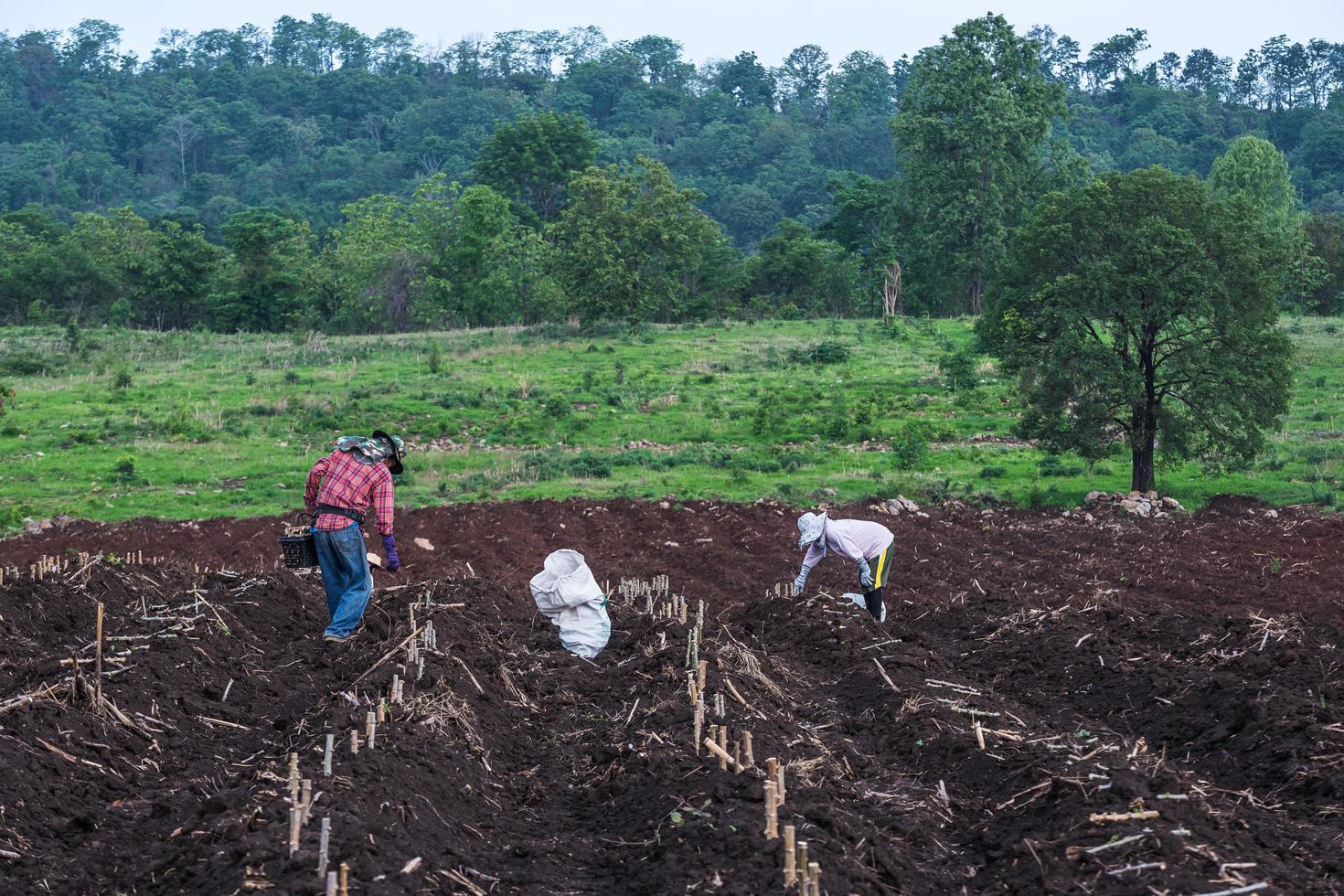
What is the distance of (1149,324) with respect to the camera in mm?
23406

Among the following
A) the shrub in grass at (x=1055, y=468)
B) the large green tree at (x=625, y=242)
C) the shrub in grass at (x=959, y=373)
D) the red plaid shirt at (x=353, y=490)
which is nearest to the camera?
the red plaid shirt at (x=353, y=490)

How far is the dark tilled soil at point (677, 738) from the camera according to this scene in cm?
760

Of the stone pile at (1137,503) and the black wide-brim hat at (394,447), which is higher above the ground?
the black wide-brim hat at (394,447)

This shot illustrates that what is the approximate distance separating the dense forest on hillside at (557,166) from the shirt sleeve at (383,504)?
30.0 metres

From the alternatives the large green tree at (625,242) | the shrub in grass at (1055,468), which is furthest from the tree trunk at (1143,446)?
the large green tree at (625,242)

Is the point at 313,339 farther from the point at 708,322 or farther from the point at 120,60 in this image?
the point at 120,60

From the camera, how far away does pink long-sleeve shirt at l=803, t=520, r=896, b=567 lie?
13766 mm

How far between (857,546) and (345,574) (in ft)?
16.0

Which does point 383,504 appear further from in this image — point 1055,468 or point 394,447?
point 1055,468

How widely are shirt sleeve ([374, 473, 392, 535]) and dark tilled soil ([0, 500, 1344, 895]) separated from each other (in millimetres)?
1048

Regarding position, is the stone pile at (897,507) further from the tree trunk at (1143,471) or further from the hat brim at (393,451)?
the hat brim at (393,451)

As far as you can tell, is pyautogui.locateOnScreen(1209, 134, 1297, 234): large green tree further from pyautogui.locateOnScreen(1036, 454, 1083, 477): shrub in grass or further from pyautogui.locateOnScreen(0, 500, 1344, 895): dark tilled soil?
pyautogui.locateOnScreen(0, 500, 1344, 895): dark tilled soil

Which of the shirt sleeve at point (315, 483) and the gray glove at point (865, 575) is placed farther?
the gray glove at point (865, 575)

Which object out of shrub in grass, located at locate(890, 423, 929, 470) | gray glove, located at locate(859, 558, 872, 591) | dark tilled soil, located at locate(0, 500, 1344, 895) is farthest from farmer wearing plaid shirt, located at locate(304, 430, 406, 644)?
shrub in grass, located at locate(890, 423, 929, 470)
